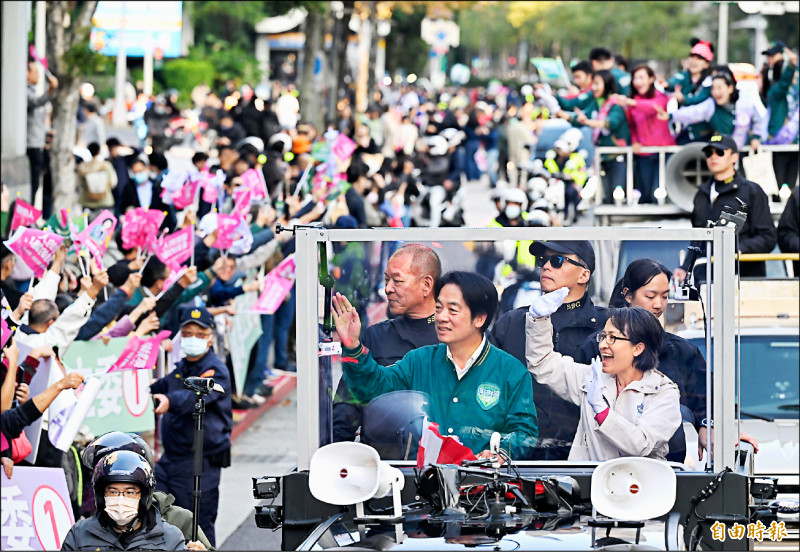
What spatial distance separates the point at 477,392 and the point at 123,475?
161 centimetres

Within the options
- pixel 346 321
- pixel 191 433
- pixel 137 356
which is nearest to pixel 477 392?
pixel 346 321

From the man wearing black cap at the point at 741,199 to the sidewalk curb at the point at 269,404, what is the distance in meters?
4.91

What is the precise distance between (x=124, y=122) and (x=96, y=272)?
31.1 meters

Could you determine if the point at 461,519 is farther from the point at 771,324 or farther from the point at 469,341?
the point at 771,324

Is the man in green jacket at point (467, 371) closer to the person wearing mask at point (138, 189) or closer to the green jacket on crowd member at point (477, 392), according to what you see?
the green jacket on crowd member at point (477, 392)

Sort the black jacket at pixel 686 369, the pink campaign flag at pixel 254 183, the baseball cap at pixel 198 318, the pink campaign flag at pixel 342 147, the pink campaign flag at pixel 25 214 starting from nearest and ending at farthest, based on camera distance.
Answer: the black jacket at pixel 686 369
the baseball cap at pixel 198 318
the pink campaign flag at pixel 25 214
the pink campaign flag at pixel 254 183
the pink campaign flag at pixel 342 147

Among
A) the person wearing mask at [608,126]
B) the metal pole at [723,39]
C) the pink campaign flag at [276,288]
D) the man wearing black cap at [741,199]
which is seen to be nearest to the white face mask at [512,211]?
the person wearing mask at [608,126]

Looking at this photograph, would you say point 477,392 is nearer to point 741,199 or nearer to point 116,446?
point 116,446

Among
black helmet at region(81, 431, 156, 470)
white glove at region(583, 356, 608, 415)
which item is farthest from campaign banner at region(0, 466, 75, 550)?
white glove at region(583, 356, 608, 415)

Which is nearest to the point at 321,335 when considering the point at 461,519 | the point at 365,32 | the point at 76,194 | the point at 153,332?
the point at 461,519

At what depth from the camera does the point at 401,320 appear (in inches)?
263

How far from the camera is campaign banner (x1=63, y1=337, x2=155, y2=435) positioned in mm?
10148

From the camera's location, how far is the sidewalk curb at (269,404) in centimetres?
1464

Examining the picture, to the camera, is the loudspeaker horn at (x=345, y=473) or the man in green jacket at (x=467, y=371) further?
the man in green jacket at (x=467, y=371)
